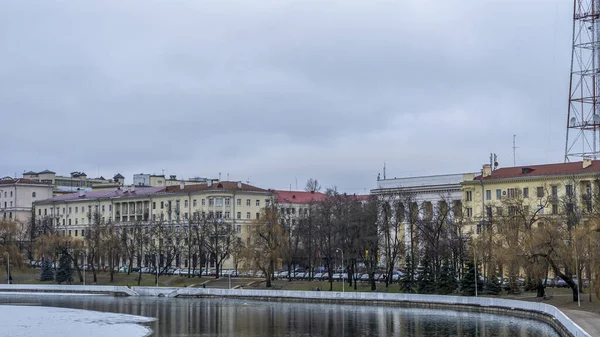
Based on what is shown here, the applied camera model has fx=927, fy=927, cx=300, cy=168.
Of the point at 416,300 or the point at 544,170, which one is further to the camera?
the point at 544,170

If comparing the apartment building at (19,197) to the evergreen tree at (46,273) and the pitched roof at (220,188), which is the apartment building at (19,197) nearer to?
the pitched roof at (220,188)

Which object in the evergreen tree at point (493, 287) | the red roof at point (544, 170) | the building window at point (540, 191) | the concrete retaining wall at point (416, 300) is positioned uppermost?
the red roof at point (544, 170)

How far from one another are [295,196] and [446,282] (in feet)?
268

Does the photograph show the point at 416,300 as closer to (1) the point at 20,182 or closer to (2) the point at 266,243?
(2) the point at 266,243

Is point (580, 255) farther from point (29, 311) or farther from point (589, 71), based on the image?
point (29, 311)

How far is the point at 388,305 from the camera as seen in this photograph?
9550 centimetres

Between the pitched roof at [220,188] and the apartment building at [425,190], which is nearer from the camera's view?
the apartment building at [425,190]

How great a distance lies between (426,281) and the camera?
326 feet

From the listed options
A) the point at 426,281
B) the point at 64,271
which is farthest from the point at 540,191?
the point at 64,271

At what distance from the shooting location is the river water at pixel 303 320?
6912 cm

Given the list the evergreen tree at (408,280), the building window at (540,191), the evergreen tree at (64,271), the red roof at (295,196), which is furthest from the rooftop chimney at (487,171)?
the evergreen tree at (64,271)

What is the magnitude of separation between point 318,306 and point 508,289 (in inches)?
769

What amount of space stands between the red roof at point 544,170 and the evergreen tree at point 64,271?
59.6 m

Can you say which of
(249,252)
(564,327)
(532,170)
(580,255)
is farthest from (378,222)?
(564,327)
